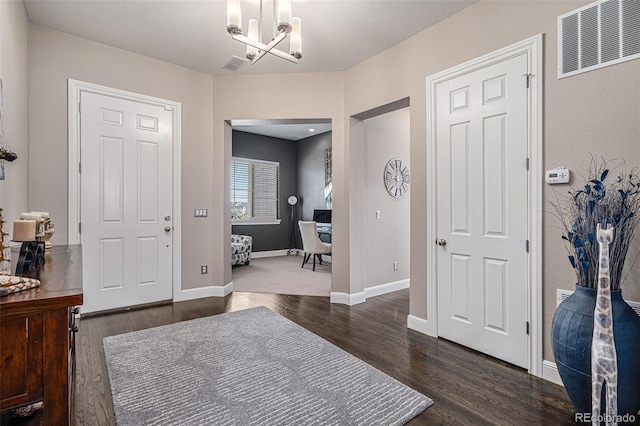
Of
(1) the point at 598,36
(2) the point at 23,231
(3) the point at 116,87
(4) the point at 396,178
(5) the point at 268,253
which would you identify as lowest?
(5) the point at 268,253

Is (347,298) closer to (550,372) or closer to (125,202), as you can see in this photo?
(550,372)

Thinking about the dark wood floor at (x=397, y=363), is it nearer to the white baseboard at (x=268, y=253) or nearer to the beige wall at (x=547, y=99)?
the beige wall at (x=547, y=99)

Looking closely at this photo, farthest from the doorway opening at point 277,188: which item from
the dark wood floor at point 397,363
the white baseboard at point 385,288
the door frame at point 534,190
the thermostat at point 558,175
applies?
the thermostat at point 558,175

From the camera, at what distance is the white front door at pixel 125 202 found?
3.58m

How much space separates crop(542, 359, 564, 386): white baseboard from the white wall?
7.54ft

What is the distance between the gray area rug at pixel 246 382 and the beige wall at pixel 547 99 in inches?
47.0

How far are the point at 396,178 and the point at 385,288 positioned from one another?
5.17 ft

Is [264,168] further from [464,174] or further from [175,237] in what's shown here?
[464,174]

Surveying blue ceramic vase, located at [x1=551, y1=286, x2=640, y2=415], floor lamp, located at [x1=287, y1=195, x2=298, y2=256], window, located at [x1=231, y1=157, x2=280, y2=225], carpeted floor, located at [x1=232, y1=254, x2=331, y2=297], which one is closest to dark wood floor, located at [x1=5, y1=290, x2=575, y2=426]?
blue ceramic vase, located at [x1=551, y1=286, x2=640, y2=415]

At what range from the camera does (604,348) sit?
1.58 m

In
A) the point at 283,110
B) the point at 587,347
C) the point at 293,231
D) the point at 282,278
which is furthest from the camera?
the point at 293,231

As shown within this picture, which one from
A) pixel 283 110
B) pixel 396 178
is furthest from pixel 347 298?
pixel 283 110

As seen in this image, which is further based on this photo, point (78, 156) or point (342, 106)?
point (342, 106)

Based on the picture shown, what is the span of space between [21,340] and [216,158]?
3.60 metres
